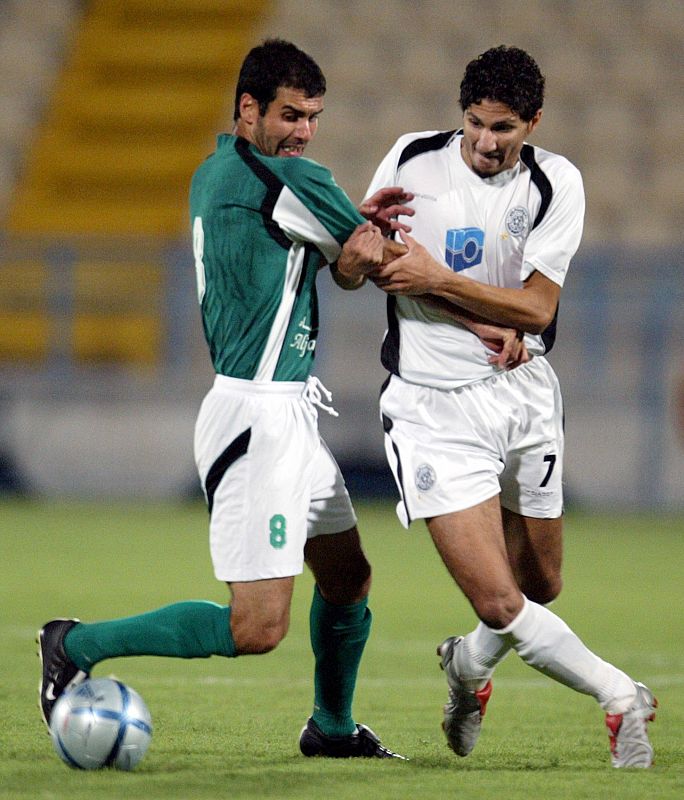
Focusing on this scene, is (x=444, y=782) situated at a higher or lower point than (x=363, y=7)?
lower

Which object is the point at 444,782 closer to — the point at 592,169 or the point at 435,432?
the point at 435,432

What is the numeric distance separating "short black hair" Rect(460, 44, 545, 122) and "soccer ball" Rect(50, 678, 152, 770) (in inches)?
80.1

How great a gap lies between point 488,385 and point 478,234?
475 millimetres

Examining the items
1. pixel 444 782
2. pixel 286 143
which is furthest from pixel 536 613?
pixel 286 143

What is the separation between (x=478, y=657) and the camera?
16.3ft

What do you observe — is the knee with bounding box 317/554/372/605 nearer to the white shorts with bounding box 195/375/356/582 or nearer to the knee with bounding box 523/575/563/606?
the white shorts with bounding box 195/375/356/582

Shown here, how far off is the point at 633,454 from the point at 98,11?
8.85 metres

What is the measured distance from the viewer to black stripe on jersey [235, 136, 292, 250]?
454cm

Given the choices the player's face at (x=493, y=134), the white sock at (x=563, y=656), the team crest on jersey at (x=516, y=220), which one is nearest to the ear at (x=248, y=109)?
the player's face at (x=493, y=134)

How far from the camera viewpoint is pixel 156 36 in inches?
731

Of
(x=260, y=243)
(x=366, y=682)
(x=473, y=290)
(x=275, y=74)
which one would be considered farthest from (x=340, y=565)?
(x=366, y=682)

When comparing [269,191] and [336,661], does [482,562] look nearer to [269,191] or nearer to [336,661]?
[336,661]

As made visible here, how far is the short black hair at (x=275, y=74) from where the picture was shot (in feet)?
14.9

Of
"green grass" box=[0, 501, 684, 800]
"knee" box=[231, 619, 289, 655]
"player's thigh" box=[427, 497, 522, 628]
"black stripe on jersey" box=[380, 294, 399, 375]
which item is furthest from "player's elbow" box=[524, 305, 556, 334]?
"green grass" box=[0, 501, 684, 800]
